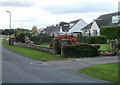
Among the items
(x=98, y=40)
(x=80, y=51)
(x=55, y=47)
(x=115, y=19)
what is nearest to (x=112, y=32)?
(x=98, y=40)

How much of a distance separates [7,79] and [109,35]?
111 feet

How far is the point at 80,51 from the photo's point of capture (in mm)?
18797

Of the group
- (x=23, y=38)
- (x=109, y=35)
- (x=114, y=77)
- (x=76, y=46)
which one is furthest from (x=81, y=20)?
(x=114, y=77)

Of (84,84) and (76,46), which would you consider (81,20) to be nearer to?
(76,46)

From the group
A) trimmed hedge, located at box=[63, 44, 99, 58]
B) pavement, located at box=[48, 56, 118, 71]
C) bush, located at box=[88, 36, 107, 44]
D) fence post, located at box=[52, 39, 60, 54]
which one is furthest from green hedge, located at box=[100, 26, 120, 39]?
pavement, located at box=[48, 56, 118, 71]

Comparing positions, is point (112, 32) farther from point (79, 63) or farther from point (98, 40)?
point (79, 63)

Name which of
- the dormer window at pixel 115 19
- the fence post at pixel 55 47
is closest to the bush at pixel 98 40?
the dormer window at pixel 115 19

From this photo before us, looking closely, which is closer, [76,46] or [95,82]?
[95,82]

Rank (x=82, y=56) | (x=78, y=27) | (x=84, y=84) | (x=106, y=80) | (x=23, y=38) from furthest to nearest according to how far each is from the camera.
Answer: (x=78, y=27), (x=23, y=38), (x=82, y=56), (x=106, y=80), (x=84, y=84)

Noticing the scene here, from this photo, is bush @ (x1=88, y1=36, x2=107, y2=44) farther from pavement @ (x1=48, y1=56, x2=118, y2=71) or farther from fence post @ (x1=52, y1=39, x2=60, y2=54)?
pavement @ (x1=48, y1=56, x2=118, y2=71)

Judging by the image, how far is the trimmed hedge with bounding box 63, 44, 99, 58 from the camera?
739 inches

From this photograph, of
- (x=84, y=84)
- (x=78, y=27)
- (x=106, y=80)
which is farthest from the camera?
(x=78, y=27)

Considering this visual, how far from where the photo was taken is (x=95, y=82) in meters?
9.01

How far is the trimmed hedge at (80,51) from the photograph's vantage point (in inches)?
739
